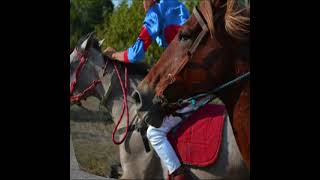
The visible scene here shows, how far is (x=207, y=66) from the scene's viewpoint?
151cm

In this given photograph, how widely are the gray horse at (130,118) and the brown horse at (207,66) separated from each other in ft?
1.74

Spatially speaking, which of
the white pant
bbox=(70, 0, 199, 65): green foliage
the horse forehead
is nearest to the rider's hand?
bbox=(70, 0, 199, 65): green foliage

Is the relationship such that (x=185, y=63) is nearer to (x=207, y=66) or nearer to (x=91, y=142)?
(x=207, y=66)

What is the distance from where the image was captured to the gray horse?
212 cm

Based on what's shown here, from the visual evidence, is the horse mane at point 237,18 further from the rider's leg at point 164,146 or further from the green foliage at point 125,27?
the rider's leg at point 164,146

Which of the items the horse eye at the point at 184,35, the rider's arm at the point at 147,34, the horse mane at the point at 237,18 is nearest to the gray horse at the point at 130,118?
the rider's arm at the point at 147,34

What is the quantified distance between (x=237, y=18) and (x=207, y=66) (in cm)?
19

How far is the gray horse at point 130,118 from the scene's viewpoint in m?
2.12

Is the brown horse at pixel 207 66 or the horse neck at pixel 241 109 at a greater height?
the brown horse at pixel 207 66
